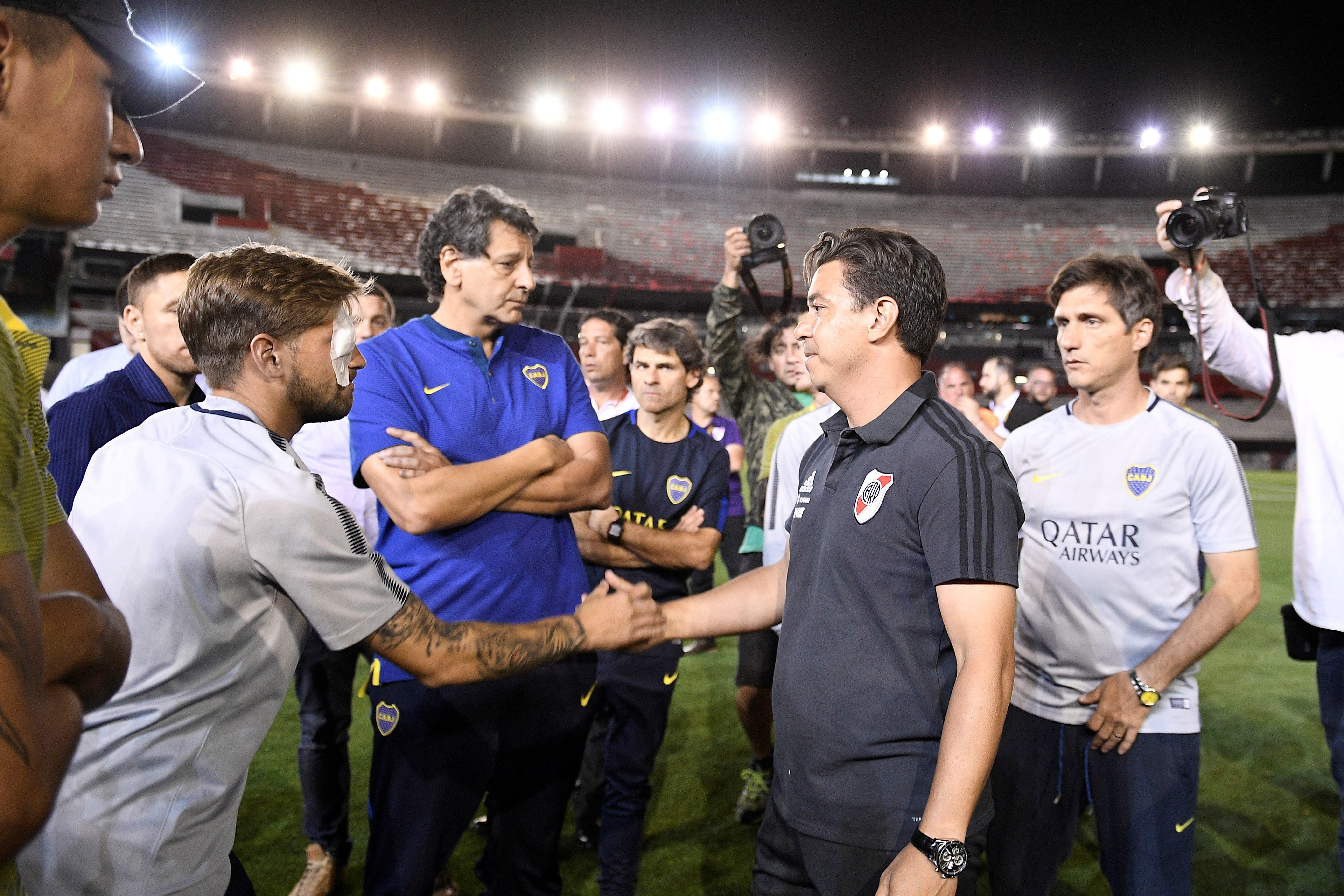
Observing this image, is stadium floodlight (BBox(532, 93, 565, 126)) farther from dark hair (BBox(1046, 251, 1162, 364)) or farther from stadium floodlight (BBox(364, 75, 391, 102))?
dark hair (BBox(1046, 251, 1162, 364))

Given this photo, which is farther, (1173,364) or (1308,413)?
(1173,364)

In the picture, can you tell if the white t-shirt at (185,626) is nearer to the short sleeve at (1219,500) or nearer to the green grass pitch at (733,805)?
the green grass pitch at (733,805)

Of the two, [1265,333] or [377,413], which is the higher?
[1265,333]

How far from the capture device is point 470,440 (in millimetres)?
2625

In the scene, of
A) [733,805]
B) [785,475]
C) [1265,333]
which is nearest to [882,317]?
[785,475]

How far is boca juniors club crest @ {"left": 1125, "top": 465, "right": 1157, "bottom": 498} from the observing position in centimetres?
280

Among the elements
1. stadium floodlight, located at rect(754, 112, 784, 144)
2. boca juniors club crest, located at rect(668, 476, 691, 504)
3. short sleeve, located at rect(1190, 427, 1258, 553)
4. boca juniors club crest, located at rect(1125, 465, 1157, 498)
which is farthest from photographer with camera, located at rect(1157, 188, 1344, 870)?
stadium floodlight, located at rect(754, 112, 784, 144)

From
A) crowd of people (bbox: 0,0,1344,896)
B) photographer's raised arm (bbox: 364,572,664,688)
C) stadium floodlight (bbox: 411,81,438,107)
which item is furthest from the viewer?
stadium floodlight (bbox: 411,81,438,107)

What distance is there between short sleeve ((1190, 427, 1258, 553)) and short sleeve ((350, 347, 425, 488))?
2606 mm

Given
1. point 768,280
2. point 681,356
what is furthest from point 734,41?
point 681,356

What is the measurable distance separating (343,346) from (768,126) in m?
34.8

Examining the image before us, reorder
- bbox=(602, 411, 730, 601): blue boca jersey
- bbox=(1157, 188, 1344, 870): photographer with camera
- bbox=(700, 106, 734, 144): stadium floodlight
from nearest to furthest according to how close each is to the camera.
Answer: bbox=(1157, 188, 1344, 870): photographer with camera < bbox=(602, 411, 730, 601): blue boca jersey < bbox=(700, 106, 734, 144): stadium floodlight

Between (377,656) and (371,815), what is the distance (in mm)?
522

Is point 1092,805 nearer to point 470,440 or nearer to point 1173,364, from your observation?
point 470,440
